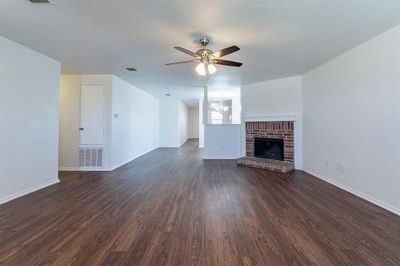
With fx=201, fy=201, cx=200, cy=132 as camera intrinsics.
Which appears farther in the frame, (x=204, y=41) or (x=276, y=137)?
(x=276, y=137)

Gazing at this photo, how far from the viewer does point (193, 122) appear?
51.4 feet

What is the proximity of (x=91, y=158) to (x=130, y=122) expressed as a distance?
5.77 feet

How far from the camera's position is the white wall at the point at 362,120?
2.79m

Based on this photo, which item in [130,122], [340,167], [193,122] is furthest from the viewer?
[193,122]

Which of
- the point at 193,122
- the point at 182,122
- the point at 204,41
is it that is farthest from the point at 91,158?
the point at 193,122

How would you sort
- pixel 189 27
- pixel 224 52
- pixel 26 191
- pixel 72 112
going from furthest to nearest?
1. pixel 72 112
2. pixel 26 191
3. pixel 224 52
4. pixel 189 27

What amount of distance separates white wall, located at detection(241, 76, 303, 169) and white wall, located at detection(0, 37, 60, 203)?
518 cm

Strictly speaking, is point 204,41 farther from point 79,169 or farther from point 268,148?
point 79,169

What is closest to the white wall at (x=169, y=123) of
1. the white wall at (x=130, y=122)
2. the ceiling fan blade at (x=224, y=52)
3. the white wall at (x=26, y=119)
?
the white wall at (x=130, y=122)

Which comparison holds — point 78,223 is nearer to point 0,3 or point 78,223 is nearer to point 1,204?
point 1,204

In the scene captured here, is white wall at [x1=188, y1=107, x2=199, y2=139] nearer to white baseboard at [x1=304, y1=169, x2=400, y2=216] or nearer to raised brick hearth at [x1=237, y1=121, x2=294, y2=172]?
raised brick hearth at [x1=237, y1=121, x2=294, y2=172]

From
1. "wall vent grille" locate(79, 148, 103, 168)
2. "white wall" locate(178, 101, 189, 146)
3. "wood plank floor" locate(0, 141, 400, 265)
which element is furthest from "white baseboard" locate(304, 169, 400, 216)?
"white wall" locate(178, 101, 189, 146)

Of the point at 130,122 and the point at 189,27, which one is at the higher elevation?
the point at 189,27

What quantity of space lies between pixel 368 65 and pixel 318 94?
56.7 inches
